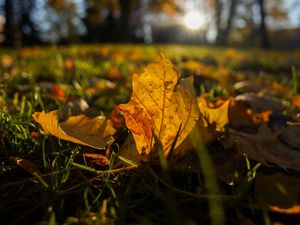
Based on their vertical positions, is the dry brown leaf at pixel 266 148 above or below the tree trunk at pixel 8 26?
below

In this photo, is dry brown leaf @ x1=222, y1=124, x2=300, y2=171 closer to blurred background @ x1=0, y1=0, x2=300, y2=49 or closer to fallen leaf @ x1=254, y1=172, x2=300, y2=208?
fallen leaf @ x1=254, y1=172, x2=300, y2=208

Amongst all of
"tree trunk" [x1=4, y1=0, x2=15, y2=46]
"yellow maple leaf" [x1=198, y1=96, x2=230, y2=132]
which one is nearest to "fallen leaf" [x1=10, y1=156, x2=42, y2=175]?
"yellow maple leaf" [x1=198, y1=96, x2=230, y2=132]

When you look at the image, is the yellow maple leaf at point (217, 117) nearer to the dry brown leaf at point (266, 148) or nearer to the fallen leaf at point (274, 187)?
the dry brown leaf at point (266, 148)

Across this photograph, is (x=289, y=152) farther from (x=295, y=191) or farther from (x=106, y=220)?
(x=106, y=220)

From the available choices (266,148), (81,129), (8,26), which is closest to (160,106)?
(81,129)

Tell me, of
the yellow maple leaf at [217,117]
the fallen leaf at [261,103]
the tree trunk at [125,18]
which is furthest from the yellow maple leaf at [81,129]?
the tree trunk at [125,18]

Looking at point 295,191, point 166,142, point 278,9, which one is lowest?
point 295,191

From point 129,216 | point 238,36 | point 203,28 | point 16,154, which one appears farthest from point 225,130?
point 238,36
